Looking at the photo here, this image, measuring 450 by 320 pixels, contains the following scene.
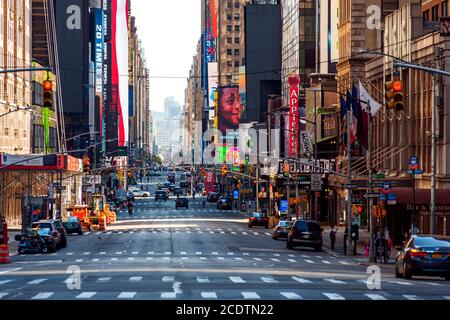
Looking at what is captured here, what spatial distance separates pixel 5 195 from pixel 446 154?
48325mm

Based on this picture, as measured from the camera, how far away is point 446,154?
2697 inches

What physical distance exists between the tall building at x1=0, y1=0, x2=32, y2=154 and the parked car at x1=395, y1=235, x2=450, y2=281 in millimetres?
69141

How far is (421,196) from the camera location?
66.5 meters

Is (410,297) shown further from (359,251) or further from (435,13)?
(435,13)

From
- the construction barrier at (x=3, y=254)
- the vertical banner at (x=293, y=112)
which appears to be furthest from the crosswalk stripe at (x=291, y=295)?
the vertical banner at (x=293, y=112)

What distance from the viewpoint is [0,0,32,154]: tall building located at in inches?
4269

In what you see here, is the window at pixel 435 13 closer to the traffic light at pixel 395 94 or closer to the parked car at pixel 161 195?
the traffic light at pixel 395 94

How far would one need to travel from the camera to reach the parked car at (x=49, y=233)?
67062 mm

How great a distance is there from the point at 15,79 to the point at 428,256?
84865 millimetres

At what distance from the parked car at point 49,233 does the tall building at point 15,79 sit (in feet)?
116

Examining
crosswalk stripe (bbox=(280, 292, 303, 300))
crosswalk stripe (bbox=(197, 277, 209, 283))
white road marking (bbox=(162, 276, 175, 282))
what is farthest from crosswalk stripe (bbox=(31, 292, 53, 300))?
crosswalk stripe (bbox=(197, 277, 209, 283))

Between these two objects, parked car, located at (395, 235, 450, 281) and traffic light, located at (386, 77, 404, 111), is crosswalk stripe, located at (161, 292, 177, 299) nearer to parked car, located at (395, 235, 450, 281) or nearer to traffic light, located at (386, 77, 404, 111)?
traffic light, located at (386, 77, 404, 111)
